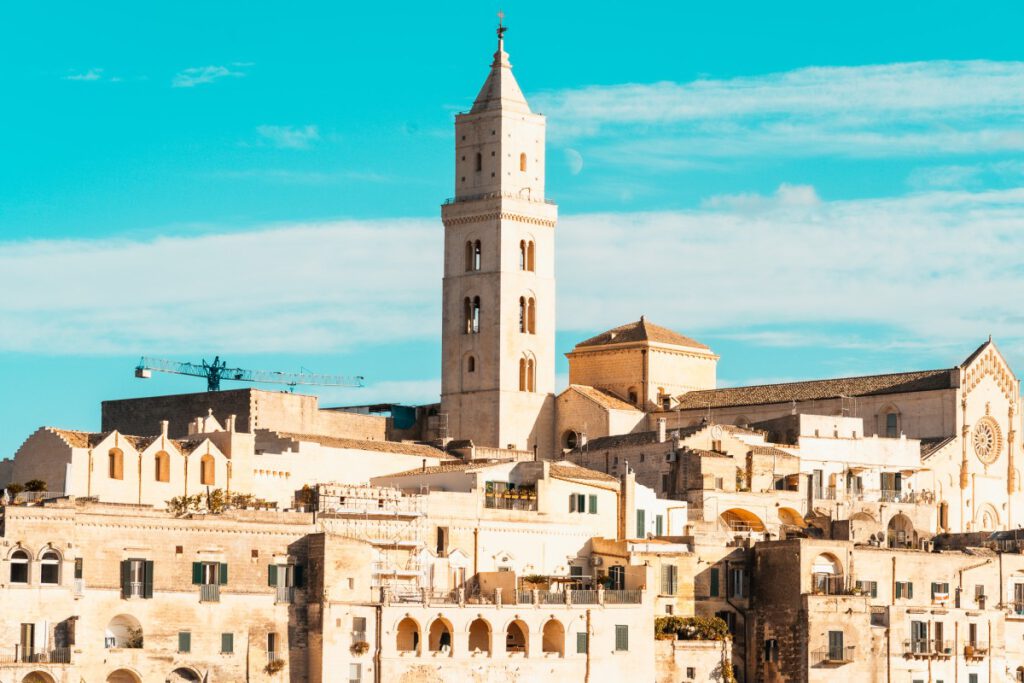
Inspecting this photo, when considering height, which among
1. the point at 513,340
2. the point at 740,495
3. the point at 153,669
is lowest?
the point at 153,669

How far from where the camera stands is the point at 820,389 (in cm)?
10250

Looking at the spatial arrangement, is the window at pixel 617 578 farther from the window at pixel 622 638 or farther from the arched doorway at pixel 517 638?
the arched doorway at pixel 517 638

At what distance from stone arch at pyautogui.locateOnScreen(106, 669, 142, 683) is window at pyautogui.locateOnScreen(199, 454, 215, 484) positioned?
1311 cm

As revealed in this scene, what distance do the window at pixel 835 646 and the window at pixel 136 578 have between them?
22.4 m

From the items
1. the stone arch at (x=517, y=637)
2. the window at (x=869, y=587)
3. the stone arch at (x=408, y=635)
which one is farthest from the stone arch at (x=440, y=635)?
the window at (x=869, y=587)

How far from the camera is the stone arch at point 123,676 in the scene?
71062 mm

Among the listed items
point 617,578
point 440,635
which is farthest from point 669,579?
point 440,635

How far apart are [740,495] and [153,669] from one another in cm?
2594

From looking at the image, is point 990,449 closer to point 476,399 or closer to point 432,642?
point 476,399

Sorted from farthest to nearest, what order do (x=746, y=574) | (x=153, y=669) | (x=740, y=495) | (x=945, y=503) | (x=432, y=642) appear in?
(x=945, y=503)
(x=740, y=495)
(x=746, y=574)
(x=432, y=642)
(x=153, y=669)

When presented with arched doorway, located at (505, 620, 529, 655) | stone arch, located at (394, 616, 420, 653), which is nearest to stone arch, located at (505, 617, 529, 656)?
arched doorway, located at (505, 620, 529, 655)

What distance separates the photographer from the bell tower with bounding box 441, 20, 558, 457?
102 meters

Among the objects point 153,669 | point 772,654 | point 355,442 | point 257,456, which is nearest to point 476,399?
point 355,442

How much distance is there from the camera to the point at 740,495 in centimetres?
8881
